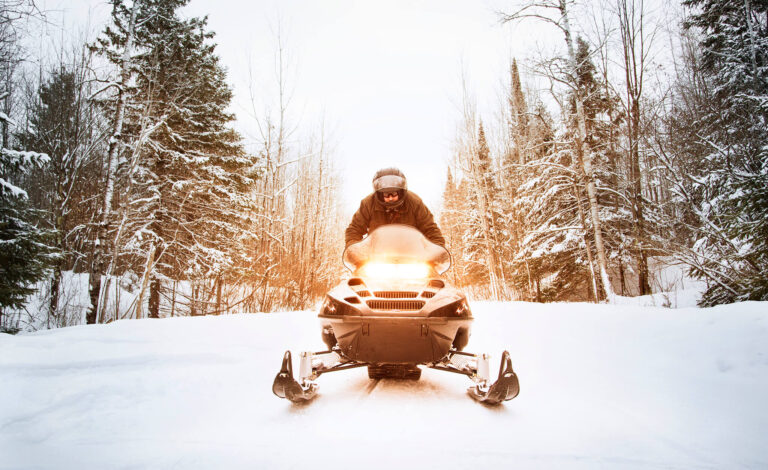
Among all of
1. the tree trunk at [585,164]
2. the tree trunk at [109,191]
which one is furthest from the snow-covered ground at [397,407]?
the tree trunk at [585,164]

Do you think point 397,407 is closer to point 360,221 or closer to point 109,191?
point 360,221

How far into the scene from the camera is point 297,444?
2.10 metres

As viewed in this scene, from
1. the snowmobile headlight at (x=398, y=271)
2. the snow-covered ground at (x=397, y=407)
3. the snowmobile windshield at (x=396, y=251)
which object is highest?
the snowmobile windshield at (x=396, y=251)

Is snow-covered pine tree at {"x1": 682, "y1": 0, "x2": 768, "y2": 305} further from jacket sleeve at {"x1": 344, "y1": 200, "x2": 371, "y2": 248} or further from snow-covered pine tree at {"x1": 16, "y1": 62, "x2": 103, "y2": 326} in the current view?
snow-covered pine tree at {"x1": 16, "y1": 62, "x2": 103, "y2": 326}

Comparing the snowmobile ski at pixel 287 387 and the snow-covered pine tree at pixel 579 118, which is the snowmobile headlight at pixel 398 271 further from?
the snow-covered pine tree at pixel 579 118

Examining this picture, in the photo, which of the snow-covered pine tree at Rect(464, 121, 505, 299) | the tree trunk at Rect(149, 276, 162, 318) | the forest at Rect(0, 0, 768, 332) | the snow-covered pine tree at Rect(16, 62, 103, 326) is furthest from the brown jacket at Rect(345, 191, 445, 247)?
the tree trunk at Rect(149, 276, 162, 318)

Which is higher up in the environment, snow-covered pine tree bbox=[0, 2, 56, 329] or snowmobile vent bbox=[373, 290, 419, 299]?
snow-covered pine tree bbox=[0, 2, 56, 329]

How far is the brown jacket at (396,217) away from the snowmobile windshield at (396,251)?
558 millimetres

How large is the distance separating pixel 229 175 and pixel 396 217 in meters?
9.49

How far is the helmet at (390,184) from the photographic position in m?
3.74

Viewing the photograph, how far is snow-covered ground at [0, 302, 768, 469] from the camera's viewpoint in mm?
2014

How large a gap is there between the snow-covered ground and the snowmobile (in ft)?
0.80

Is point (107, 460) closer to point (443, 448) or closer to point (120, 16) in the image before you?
point (443, 448)

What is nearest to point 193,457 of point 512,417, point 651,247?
point 512,417
